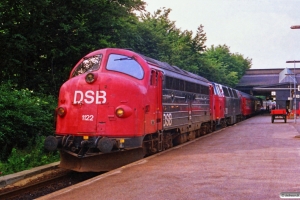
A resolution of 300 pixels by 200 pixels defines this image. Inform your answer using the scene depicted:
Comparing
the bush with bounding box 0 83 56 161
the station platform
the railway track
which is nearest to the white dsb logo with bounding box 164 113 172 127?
the station platform

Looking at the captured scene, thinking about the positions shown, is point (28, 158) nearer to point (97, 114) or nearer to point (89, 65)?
point (97, 114)

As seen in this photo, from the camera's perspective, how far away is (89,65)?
12414mm

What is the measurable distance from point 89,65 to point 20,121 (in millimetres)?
2852

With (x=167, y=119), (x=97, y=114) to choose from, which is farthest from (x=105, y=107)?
(x=167, y=119)

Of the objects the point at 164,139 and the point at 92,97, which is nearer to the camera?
the point at 92,97

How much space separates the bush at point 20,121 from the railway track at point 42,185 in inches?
72.4

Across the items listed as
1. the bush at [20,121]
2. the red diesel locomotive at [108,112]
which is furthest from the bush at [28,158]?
the red diesel locomotive at [108,112]

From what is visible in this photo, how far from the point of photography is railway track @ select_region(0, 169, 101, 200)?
364 inches

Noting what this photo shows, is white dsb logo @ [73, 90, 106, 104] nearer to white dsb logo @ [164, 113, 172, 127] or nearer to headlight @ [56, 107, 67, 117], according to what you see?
headlight @ [56, 107, 67, 117]

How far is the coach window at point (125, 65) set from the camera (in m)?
12.0

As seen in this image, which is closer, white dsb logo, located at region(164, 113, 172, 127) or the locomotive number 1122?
the locomotive number 1122

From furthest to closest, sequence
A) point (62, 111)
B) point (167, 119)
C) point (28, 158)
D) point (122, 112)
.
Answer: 1. point (167, 119)
2. point (28, 158)
3. point (62, 111)
4. point (122, 112)

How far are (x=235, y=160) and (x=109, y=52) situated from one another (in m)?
4.86

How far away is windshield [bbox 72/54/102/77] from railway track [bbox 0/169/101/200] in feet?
10.0
